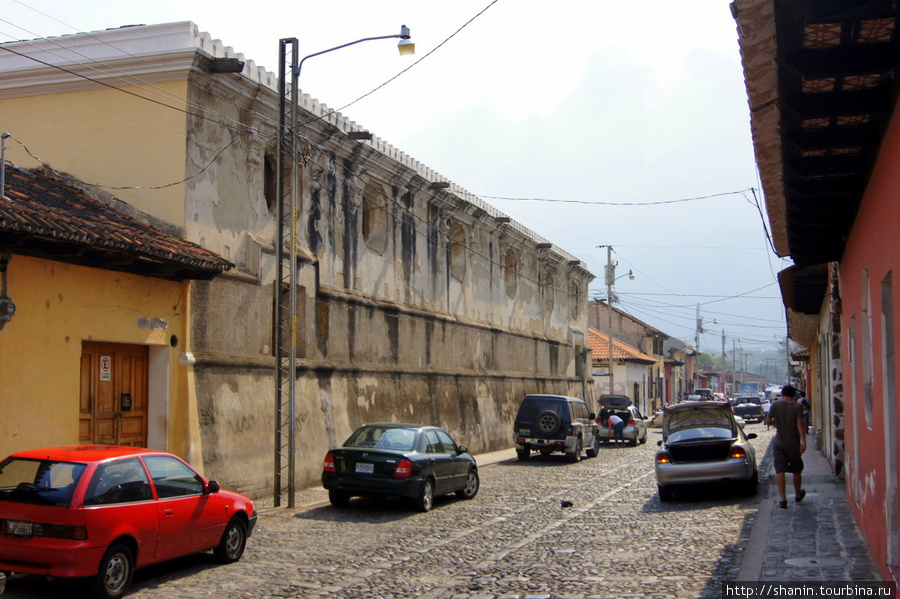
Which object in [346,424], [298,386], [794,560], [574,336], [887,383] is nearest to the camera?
[887,383]

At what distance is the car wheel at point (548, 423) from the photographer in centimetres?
2550

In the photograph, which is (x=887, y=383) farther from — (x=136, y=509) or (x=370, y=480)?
(x=370, y=480)

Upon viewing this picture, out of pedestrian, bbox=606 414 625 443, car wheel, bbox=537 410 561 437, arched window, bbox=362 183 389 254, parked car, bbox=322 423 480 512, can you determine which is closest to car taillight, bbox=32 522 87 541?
parked car, bbox=322 423 480 512

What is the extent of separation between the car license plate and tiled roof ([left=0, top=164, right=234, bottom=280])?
4192 millimetres

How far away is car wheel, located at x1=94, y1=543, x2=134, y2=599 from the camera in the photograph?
326 inches

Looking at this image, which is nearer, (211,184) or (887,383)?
(887,383)

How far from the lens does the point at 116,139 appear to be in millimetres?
16109

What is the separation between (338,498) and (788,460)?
776cm

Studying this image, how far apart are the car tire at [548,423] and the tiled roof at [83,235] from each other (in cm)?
1297

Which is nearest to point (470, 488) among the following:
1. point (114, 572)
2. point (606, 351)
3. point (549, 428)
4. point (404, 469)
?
point (404, 469)

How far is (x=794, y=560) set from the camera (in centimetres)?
958

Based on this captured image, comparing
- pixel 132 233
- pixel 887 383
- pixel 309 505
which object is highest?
pixel 132 233

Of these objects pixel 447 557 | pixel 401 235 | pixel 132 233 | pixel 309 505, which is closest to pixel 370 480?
pixel 309 505

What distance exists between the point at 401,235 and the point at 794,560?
652 inches
